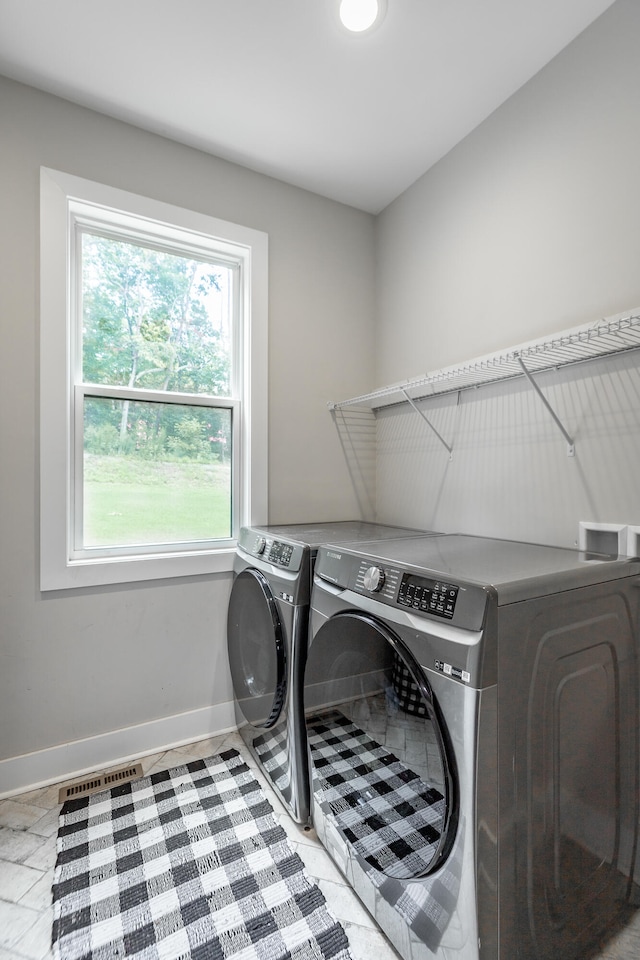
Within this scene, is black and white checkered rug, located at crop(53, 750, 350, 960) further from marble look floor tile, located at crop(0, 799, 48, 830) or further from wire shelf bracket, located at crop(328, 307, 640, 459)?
wire shelf bracket, located at crop(328, 307, 640, 459)

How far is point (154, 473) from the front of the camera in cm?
205

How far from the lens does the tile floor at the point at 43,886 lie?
1.14 m

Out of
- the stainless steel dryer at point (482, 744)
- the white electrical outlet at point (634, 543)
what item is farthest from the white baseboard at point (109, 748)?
the white electrical outlet at point (634, 543)

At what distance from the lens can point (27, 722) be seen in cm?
172

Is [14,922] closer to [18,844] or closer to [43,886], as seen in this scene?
[43,886]

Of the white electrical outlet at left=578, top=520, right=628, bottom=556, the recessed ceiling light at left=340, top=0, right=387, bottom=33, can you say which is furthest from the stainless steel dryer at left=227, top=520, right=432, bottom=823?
the recessed ceiling light at left=340, top=0, right=387, bottom=33

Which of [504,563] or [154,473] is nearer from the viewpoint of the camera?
[504,563]

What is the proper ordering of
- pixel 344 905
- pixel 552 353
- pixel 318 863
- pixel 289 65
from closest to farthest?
pixel 344 905 < pixel 318 863 < pixel 552 353 < pixel 289 65

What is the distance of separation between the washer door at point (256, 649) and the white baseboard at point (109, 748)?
191mm

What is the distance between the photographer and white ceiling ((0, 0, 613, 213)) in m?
1.44

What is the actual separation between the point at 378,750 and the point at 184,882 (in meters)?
0.75

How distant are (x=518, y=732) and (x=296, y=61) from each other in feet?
7.02

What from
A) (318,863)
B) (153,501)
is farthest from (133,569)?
(318,863)

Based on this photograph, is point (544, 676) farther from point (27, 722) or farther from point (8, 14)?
point (8, 14)
